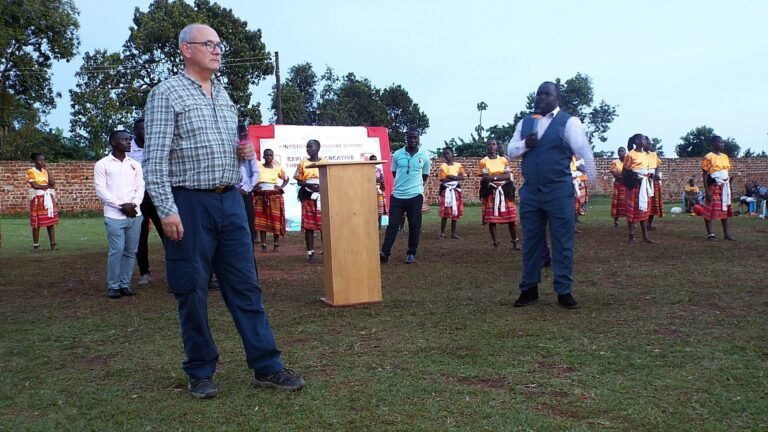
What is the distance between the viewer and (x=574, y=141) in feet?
20.3

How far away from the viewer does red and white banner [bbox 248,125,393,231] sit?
1702 centimetres

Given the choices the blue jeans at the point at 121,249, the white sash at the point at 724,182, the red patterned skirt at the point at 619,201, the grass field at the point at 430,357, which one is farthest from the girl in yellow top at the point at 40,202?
the white sash at the point at 724,182

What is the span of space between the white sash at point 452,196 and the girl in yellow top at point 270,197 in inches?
155

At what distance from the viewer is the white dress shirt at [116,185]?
7.59 metres

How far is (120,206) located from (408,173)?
382 centimetres

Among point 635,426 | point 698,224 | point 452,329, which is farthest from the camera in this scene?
point 698,224

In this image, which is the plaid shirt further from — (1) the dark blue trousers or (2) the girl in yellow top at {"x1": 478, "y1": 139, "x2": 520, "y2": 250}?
(2) the girl in yellow top at {"x1": 478, "y1": 139, "x2": 520, "y2": 250}

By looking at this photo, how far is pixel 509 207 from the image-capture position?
11852mm

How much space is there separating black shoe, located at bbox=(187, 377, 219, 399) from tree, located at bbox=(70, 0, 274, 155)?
89.5 ft

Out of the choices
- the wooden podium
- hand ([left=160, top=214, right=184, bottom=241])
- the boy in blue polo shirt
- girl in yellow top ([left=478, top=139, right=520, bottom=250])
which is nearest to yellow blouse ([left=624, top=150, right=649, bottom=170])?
girl in yellow top ([left=478, top=139, right=520, bottom=250])

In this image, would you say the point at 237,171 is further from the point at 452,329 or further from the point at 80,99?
the point at 80,99

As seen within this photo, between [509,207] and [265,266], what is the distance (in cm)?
425

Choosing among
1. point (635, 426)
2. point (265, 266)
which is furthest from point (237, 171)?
point (265, 266)

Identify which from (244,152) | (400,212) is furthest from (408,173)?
(244,152)
